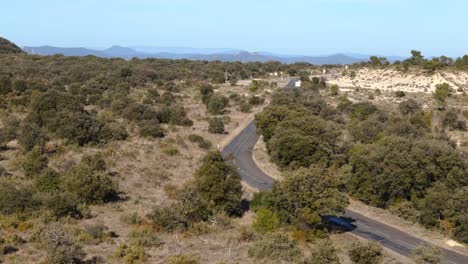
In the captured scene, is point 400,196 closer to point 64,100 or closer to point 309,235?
point 309,235

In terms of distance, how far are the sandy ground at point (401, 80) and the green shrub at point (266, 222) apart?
2262 inches

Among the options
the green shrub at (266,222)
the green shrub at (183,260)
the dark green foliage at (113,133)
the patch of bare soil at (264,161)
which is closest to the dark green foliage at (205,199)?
the green shrub at (266,222)

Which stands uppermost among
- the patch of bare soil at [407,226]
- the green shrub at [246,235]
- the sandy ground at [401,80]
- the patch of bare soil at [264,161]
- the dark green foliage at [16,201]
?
the sandy ground at [401,80]

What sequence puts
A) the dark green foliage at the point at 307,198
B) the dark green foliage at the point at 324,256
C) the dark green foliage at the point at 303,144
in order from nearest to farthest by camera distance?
the dark green foliage at the point at 324,256 → the dark green foliage at the point at 307,198 → the dark green foliage at the point at 303,144

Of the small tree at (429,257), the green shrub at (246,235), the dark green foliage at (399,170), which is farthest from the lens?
the dark green foliage at (399,170)

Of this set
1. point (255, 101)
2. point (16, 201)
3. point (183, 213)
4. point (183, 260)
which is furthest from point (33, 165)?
point (255, 101)

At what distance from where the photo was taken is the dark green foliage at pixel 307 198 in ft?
76.3

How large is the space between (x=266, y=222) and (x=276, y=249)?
4.03 metres

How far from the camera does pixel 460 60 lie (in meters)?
86.1

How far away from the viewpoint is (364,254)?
18953 mm

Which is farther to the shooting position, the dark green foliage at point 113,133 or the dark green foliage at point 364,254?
the dark green foliage at point 113,133

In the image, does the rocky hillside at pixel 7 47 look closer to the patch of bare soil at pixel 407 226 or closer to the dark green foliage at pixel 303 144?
the dark green foliage at pixel 303 144

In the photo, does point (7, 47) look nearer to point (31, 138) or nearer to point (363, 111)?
point (31, 138)

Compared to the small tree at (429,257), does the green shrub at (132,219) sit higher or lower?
lower
